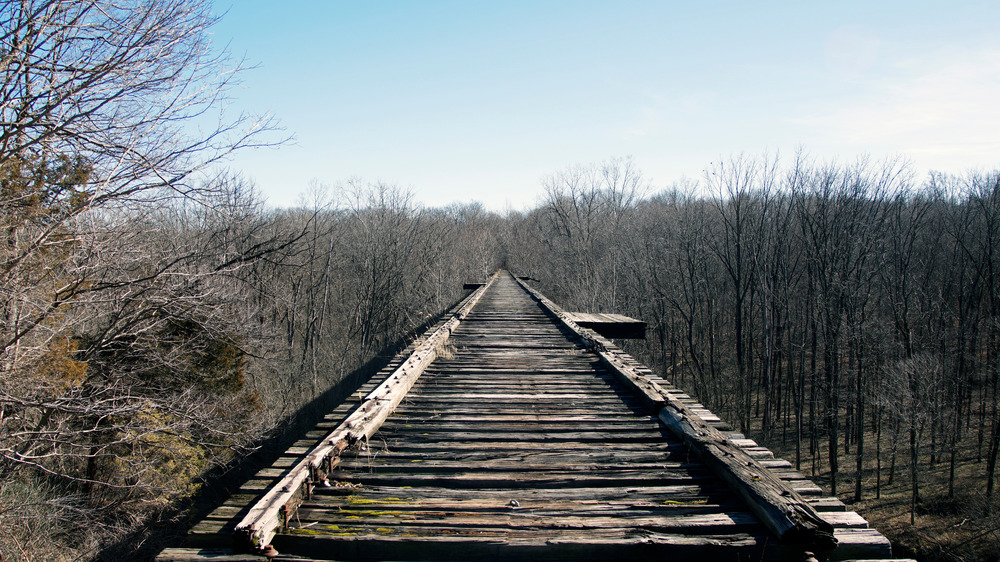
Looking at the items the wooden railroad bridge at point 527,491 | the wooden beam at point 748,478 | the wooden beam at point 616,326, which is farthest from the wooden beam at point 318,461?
the wooden beam at point 616,326

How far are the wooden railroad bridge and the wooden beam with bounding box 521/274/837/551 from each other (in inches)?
A: 0.4

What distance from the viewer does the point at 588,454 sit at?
12.3 feet

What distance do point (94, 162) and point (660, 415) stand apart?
780cm

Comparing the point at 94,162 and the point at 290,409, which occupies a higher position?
the point at 94,162

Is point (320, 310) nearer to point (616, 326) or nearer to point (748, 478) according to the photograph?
point (616, 326)

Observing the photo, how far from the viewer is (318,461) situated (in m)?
3.12

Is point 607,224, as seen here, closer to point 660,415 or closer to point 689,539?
point 660,415

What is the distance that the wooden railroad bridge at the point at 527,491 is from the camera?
96.0 inches

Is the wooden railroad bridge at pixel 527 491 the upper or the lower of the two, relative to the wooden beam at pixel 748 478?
lower

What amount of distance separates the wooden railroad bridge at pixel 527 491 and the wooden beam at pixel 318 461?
0.01 m

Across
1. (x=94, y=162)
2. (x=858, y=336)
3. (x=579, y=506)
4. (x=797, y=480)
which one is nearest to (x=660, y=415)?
(x=797, y=480)

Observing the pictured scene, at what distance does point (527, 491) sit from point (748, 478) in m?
1.31

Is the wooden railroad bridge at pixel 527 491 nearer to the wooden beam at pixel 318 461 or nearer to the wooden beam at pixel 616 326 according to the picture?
the wooden beam at pixel 318 461

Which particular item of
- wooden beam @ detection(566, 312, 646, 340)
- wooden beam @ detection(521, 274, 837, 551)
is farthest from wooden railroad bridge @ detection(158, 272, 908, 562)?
wooden beam @ detection(566, 312, 646, 340)
